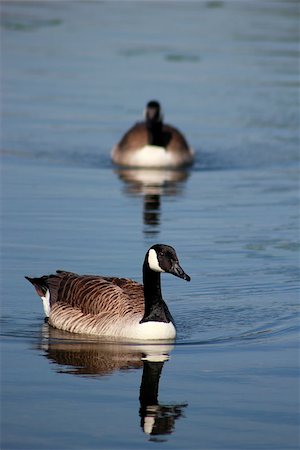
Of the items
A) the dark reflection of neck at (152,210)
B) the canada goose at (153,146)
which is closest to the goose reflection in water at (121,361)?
the dark reflection of neck at (152,210)

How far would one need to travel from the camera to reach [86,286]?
41.5 ft

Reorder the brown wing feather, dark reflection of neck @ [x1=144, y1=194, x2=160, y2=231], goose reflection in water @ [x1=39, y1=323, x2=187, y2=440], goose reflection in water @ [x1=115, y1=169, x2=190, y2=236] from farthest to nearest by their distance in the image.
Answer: goose reflection in water @ [x1=115, y1=169, x2=190, y2=236]
dark reflection of neck @ [x1=144, y1=194, x2=160, y2=231]
the brown wing feather
goose reflection in water @ [x1=39, y1=323, x2=187, y2=440]

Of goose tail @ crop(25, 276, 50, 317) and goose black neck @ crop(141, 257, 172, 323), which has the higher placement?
goose black neck @ crop(141, 257, 172, 323)

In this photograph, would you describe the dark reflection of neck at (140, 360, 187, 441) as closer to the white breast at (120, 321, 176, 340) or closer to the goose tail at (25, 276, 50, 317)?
the white breast at (120, 321, 176, 340)

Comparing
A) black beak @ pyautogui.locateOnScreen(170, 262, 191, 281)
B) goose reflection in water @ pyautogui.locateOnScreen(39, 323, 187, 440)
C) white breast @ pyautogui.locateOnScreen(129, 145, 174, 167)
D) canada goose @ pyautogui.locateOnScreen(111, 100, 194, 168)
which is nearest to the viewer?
goose reflection in water @ pyautogui.locateOnScreen(39, 323, 187, 440)

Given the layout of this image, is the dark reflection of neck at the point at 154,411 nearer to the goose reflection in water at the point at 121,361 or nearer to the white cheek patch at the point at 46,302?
the goose reflection in water at the point at 121,361

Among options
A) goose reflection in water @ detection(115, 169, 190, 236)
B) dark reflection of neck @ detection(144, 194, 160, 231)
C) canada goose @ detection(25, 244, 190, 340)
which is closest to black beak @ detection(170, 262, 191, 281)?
canada goose @ detection(25, 244, 190, 340)

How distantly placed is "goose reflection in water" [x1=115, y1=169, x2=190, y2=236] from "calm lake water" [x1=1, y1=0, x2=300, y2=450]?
54 mm

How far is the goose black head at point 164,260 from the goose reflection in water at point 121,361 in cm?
70

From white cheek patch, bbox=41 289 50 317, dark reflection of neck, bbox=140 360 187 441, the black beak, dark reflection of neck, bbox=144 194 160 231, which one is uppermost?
the black beak

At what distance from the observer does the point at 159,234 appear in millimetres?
16531

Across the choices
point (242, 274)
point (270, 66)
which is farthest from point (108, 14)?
point (242, 274)

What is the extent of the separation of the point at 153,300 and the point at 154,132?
470 inches

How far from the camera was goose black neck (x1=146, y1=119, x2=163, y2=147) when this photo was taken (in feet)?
77.2
